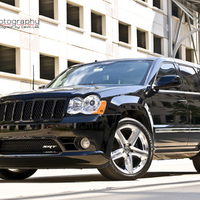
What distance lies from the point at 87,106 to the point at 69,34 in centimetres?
2161

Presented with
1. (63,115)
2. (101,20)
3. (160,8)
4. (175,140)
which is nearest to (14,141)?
(63,115)

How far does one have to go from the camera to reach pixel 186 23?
41.5 m

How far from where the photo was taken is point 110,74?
907 cm

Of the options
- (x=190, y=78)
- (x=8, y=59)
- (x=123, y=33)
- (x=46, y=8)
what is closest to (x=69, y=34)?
(x=46, y=8)

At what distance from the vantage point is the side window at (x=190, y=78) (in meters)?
9.64

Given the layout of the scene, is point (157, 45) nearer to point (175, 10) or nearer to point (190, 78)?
point (175, 10)

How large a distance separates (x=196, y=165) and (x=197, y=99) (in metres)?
1.31

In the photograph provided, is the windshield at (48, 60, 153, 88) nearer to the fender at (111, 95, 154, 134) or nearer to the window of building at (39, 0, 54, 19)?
the fender at (111, 95, 154, 134)

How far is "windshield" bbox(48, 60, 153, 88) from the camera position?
29.2 ft

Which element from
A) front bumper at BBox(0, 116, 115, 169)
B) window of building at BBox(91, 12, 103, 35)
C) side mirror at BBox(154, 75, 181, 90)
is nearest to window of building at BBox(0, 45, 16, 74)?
window of building at BBox(91, 12, 103, 35)

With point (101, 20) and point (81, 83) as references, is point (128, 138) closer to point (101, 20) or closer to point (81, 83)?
point (81, 83)

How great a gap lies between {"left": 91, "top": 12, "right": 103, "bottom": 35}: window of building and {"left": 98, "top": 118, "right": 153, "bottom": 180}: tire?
23.8m

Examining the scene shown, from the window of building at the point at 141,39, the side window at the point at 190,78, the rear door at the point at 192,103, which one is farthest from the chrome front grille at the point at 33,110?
the window of building at the point at 141,39

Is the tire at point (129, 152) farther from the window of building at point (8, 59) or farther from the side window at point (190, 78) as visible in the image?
the window of building at point (8, 59)
